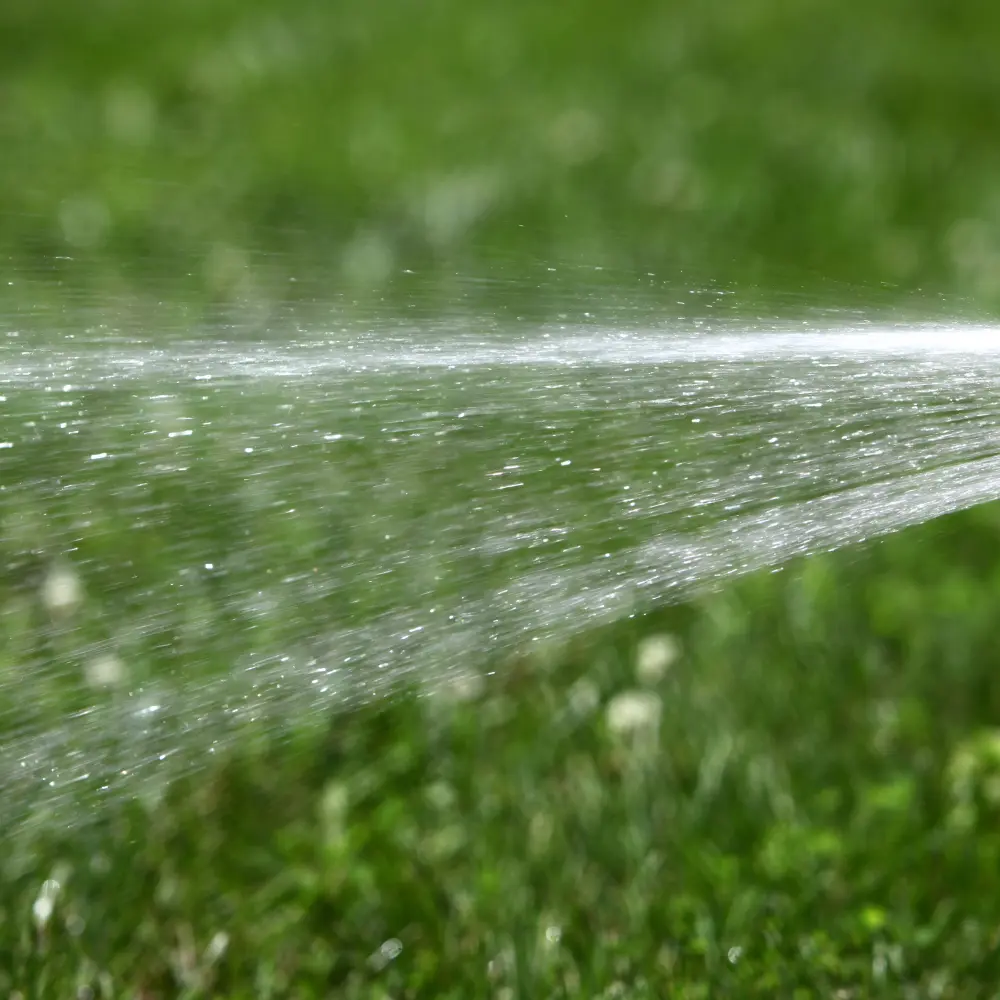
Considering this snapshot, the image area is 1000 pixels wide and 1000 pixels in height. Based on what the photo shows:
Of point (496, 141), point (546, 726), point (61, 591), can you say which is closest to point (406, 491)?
point (546, 726)

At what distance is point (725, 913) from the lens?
1870 millimetres

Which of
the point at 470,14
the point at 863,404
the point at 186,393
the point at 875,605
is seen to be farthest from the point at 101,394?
the point at 470,14

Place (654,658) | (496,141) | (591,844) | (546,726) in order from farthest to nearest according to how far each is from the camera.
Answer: (496,141) < (654,658) < (546,726) < (591,844)

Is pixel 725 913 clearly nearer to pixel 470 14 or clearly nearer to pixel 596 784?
pixel 596 784

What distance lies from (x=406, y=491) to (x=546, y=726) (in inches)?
18.3

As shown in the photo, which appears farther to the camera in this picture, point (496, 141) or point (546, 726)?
point (496, 141)

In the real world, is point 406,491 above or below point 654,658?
above

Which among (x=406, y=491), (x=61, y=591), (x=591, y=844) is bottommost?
(x=591, y=844)

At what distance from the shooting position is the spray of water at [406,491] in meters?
2.07

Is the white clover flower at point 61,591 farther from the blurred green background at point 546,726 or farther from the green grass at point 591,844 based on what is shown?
the green grass at point 591,844

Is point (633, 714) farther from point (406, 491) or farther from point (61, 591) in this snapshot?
point (61, 591)

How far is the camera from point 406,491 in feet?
7.87

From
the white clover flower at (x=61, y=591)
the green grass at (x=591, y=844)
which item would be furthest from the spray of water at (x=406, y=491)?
the green grass at (x=591, y=844)

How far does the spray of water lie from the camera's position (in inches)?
81.6
